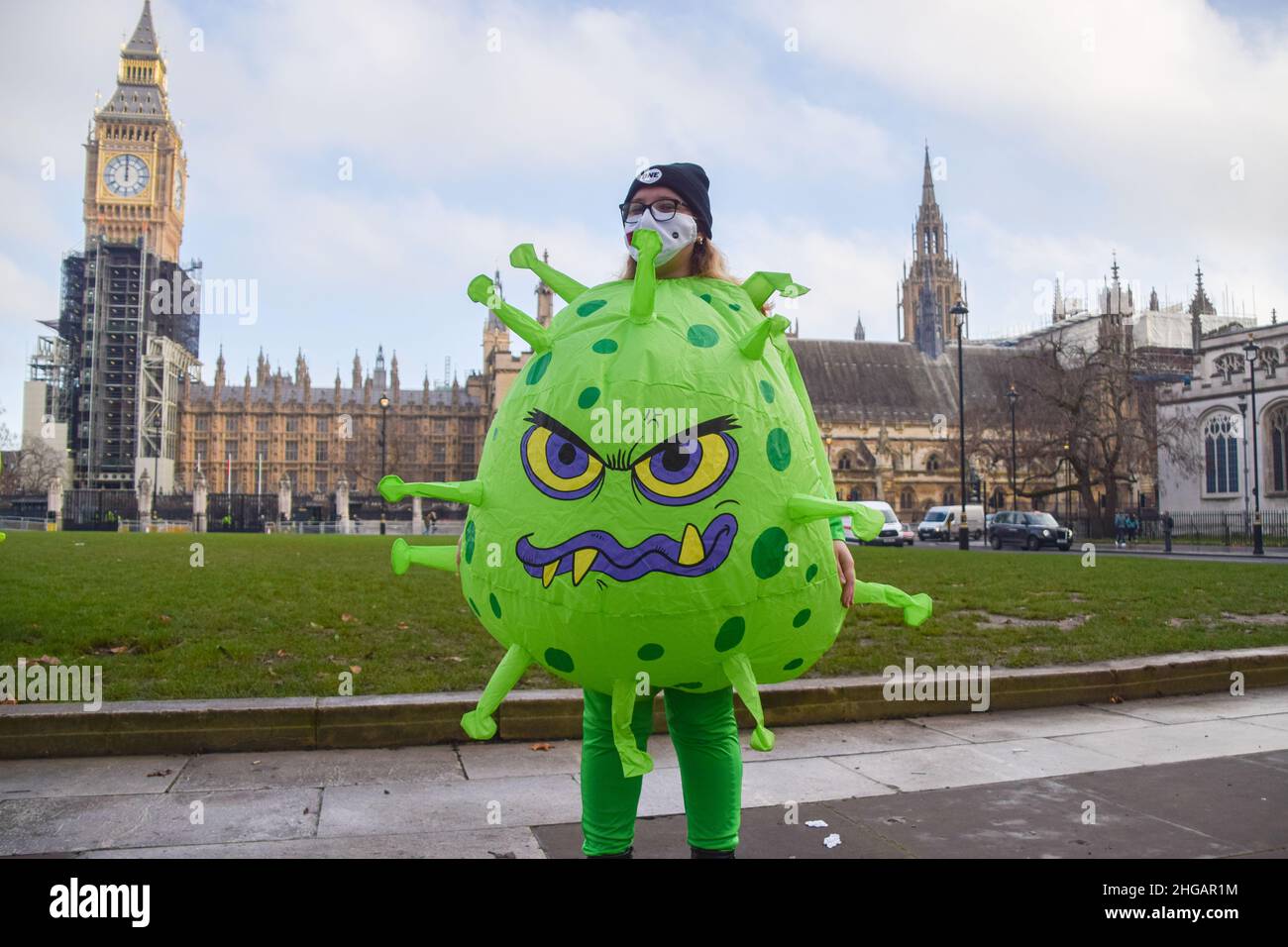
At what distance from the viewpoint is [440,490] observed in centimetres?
284

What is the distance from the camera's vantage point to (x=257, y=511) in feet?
190

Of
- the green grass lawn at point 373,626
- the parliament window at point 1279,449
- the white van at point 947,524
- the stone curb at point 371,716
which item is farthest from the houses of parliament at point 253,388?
the stone curb at point 371,716

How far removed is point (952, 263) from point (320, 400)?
73.7m

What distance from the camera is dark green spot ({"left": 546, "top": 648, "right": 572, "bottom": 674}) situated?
267 centimetres

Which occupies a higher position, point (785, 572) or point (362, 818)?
point (785, 572)

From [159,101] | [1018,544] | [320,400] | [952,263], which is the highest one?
[159,101]

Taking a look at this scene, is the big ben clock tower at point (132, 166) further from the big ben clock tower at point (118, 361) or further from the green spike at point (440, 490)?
the green spike at point (440, 490)

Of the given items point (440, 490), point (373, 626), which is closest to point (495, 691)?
point (440, 490)

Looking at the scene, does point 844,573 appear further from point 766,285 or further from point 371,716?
point 371,716

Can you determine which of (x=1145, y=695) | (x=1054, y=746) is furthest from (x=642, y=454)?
(x=1145, y=695)

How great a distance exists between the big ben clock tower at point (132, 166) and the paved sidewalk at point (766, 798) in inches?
3974

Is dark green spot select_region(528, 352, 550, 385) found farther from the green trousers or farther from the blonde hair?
the green trousers

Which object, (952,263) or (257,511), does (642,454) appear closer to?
(257,511)

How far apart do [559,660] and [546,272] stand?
1285 mm
